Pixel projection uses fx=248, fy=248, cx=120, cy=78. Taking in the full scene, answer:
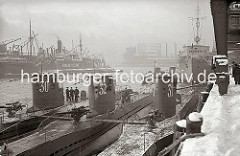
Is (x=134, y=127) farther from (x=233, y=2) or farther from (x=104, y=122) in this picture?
(x=233, y=2)

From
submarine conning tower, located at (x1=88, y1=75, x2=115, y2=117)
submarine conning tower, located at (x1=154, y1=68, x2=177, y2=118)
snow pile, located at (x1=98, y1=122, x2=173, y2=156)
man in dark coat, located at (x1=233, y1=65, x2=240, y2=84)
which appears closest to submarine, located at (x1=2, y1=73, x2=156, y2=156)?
submarine conning tower, located at (x1=88, y1=75, x2=115, y2=117)

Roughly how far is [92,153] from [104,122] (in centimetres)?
320

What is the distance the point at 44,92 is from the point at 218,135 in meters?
18.9

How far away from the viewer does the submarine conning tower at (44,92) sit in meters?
21.3

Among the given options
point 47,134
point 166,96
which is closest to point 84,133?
point 47,134

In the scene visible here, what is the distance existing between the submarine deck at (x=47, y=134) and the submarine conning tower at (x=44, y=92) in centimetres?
566

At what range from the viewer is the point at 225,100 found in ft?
27.3

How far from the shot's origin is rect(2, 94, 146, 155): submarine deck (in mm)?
11045

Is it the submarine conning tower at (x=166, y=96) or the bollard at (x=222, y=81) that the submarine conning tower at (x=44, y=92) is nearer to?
the submarine conning tower at (x=166, y=96)

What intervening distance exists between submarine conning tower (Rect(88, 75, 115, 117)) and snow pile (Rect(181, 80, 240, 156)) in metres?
12.6

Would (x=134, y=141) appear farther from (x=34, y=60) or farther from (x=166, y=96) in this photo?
(x=34, y=60)

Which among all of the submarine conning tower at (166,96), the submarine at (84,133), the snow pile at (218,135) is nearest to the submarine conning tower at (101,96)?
the submarine at (84,133)

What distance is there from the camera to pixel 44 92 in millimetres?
21641

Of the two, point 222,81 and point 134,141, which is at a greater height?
Answer: point 222,81
